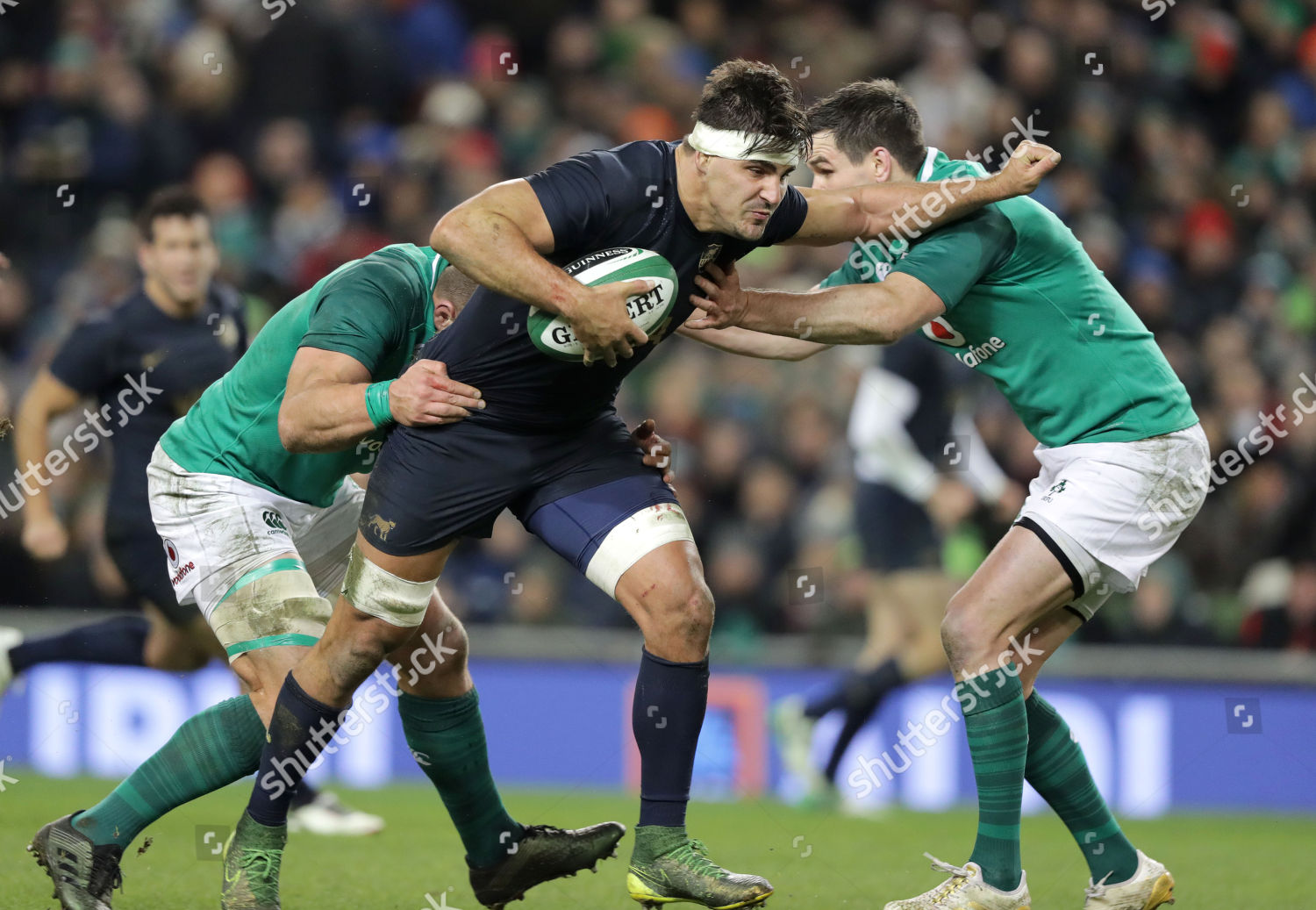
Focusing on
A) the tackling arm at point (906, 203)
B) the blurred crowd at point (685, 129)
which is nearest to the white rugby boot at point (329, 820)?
the blurred crowd at point (685, 129)

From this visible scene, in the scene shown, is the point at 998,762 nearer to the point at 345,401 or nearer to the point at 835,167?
the point at 835,167

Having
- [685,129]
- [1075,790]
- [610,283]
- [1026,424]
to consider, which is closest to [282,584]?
[610,283]

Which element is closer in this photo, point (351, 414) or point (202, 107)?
point (351, 414)

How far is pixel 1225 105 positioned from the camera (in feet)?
43.4

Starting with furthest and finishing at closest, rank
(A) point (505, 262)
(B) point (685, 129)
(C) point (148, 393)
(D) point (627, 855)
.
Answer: (B) point (685, 129) < (C) point (148, 393) < (D) point (627, 855) < (A) point (505, 262)

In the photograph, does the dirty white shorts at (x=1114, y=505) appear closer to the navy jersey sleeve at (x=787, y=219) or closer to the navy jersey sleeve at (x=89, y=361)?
the navy jersey sleeve at (x=787, y=219)

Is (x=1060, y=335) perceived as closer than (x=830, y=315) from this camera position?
No

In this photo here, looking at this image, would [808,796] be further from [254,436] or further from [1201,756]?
[254,436]

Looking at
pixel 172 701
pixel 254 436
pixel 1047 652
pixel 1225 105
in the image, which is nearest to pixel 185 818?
pixel 172 701

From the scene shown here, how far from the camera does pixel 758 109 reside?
4.15 metres

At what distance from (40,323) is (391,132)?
292 cm

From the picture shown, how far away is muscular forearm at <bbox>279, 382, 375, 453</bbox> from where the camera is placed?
4.29 m

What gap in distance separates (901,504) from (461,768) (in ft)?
13.7

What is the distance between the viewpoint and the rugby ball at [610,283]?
162 inches
